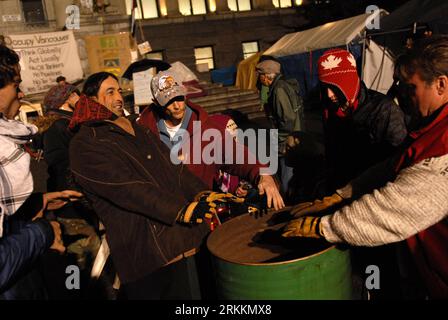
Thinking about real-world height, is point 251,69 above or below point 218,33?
below

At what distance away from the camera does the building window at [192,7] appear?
25141 mm

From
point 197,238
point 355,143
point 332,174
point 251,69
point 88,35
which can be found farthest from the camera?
point 251,69

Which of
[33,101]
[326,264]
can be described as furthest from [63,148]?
[33,101]

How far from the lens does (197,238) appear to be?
250 centimetres

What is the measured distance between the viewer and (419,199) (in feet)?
5.27

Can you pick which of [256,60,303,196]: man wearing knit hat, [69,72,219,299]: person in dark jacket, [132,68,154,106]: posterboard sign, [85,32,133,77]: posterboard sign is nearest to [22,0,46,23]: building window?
[85,32,133,77]: posterboard sign

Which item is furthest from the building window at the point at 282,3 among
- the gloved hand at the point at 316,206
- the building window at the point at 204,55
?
the gloved hand at the point at 316,206

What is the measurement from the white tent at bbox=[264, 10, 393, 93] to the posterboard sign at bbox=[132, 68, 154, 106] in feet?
21.2

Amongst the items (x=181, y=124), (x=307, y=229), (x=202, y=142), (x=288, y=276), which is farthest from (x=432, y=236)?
(x=181, y=124)

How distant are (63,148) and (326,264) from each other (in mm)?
3074

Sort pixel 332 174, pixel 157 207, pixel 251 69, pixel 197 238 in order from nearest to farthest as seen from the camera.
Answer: pixel 157 207 < pixel 197 238 < pixel 332 174 < pixel 251 69

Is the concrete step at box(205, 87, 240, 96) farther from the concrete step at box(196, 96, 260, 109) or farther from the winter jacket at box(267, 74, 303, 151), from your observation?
the winter jacket at box(267, 74, 303, 151)

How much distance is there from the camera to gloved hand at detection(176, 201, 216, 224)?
2.21 metres
